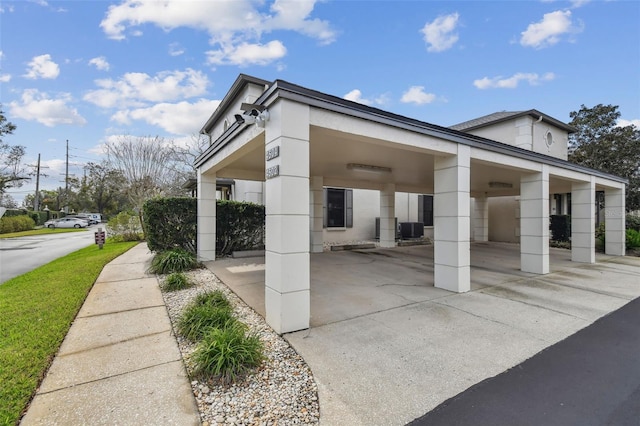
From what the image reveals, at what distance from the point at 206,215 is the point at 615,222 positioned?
15395 millimetres

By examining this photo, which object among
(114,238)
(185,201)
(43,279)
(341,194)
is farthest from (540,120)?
(114,238)

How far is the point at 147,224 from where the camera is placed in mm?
8328

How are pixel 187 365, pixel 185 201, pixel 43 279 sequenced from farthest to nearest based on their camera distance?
pixel 185 201
pixel 43 279
pixel 187 365

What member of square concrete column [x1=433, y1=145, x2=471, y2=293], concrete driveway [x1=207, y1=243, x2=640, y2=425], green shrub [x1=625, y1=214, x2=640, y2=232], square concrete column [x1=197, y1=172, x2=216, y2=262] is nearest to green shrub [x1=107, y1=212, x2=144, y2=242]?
square concrete column [x1=197, y1=172, x2=216, y2=262]

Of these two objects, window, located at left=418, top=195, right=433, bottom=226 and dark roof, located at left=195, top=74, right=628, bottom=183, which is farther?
window, located at left=418, top=195, right=433, bottom=226

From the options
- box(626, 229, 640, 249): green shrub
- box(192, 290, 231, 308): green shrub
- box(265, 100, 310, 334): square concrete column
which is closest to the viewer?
box(265, 100, 310, 334): square concrete column

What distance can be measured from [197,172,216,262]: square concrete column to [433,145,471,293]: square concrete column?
6.32 metres

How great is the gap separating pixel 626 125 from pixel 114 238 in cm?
2929

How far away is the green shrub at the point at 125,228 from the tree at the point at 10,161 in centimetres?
1502

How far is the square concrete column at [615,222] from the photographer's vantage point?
11.0 m

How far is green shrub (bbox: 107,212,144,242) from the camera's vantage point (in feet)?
49.5

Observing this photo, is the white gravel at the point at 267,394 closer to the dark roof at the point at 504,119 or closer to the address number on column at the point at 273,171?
the address number on column at the point at 273,171

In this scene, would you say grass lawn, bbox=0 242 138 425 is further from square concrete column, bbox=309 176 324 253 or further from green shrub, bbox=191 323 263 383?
square concrete column, bbox=309 176 324 253

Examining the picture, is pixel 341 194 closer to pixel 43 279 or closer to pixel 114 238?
pixel 43 279
